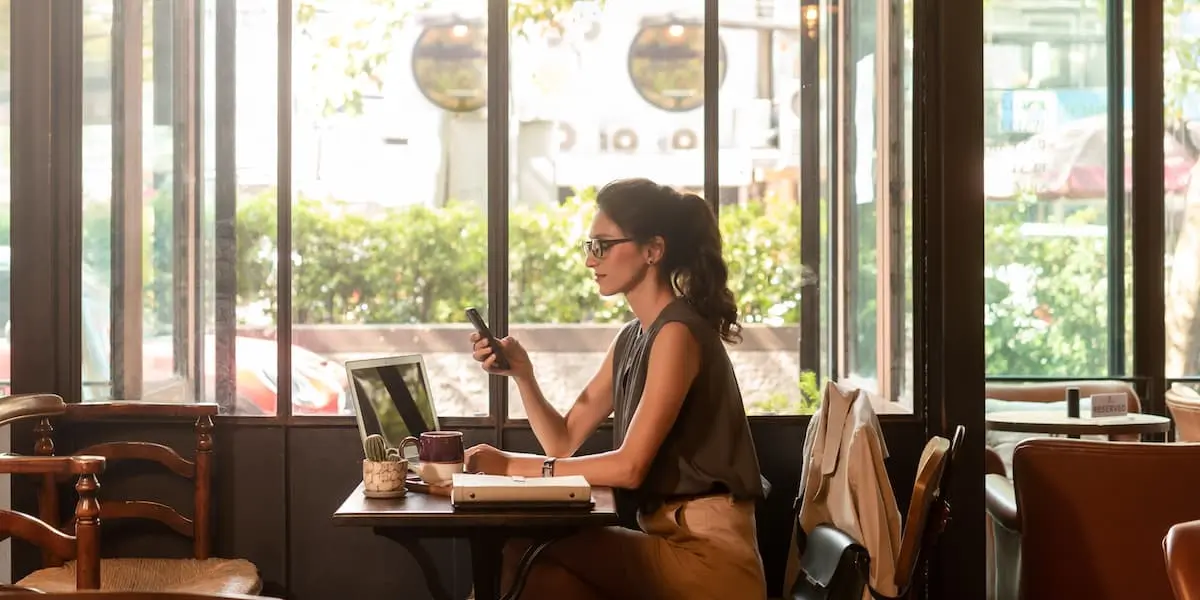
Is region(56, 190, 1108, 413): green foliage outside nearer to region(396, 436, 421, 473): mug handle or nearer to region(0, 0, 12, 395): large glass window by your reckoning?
region(0, 0, 12, 395): large glass window

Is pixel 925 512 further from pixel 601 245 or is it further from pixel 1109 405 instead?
pixel 1109 405

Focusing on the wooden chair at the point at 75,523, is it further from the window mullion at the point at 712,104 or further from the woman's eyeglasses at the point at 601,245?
the window mullion at the point at 712,104

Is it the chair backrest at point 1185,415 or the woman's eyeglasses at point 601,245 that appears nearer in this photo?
the woman's eyeglasses at point 601,245

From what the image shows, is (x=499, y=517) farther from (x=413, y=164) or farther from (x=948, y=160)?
(x=948, y=160)

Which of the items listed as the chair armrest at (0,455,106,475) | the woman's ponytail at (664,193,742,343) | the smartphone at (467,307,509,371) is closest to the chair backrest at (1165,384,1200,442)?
the woman's ponytail at (664,193,742,343)

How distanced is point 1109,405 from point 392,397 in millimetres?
2881

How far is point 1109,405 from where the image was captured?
4.50m

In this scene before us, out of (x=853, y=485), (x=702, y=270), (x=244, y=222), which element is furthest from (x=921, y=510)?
(x=244, y=222)

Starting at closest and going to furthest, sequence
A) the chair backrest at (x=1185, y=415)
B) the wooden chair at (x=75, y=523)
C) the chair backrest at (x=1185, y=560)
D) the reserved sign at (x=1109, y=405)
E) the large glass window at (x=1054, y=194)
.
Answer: the chair backrest at (x=1185, y=560) < the wooden chair at (x=75, y=523) < the reserved sign at (x=1109, y=405) < the chair backrest at (x=1185, y=415) < the large glass window at (x=1054, y=194)

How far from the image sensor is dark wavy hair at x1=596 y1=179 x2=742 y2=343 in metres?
2.88

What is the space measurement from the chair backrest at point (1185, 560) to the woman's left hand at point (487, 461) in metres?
1.38

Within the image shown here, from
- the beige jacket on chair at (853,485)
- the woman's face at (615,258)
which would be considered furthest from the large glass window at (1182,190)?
the woman's face at (615,258)

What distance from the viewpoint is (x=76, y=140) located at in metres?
3.58

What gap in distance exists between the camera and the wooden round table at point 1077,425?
427 centimetres
